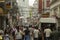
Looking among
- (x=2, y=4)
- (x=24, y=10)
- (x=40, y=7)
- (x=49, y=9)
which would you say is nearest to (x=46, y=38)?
(x=2, y=4)

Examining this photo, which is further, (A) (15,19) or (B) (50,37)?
(A) (15,19)

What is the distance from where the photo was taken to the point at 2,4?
28.4 metres

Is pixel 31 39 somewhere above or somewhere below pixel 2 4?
below

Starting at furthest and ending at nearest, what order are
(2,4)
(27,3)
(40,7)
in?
(27,3), (40,7), (2,4)

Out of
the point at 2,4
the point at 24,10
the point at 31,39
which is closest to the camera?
the point at 31,39

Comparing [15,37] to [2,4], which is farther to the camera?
[2,4]

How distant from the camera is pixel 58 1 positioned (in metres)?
31.0

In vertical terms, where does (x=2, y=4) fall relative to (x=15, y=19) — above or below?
above

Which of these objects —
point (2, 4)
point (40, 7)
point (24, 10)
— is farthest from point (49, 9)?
point (24, 10)

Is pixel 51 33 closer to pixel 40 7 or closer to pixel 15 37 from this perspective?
pixel 15 37

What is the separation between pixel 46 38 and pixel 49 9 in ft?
66.6

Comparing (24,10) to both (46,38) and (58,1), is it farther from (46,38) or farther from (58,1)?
(46,38)

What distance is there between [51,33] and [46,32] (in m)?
0.67

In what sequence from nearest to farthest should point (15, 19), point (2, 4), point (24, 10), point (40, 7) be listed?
point (2, 4) < point (40, 7) < point (15, 19) < point (24, 10)
